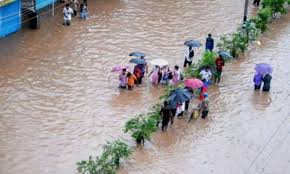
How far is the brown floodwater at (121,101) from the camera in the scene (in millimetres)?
16812

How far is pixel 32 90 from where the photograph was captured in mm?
20750

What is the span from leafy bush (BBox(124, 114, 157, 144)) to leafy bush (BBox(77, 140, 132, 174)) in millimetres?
936

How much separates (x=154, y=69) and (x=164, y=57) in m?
2.59

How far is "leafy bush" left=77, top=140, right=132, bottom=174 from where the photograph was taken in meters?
14.9

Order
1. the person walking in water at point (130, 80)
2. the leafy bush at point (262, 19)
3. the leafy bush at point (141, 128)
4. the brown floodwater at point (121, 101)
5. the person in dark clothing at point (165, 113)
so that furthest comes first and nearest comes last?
1. the leafy bush at point (262, 19)
2. the person walking in water at point (130, 80)
3. the person in dark clothing at point (165, 113)
4. the leafy bush at point (141, 128)
5. the brown floodwater at point (121, 101)

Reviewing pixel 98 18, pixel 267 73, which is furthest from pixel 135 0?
pixel 267 73

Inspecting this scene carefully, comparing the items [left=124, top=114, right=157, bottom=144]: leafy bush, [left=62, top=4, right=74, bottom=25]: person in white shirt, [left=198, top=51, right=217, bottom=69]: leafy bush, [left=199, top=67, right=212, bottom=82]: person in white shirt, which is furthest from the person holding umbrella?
[left=62, top=4, right=74, bottom=25]: person in white shirt

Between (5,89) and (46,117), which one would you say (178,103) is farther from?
(5,89)

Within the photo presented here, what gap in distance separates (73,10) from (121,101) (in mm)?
9752

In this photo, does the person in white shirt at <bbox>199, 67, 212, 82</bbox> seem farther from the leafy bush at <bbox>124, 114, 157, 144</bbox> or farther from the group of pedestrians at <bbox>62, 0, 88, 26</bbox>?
the group of pedestrians at <bbox>62, 0, 88, 26</bbox>

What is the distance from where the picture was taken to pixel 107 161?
15.4 meters

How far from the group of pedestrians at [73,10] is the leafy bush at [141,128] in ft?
36.6

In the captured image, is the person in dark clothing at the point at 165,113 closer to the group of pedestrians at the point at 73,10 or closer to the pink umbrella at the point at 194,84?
the pink umbrella at the point at 194,84

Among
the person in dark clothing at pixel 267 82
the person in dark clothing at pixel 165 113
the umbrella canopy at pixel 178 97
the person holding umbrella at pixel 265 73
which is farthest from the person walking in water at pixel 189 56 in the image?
the person in dark clothing at pixel 165 113
